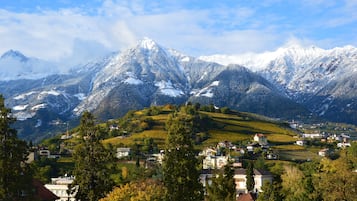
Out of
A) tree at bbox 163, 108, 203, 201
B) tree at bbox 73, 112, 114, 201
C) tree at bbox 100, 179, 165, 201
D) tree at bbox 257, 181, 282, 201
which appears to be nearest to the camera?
tree at bbox 163, 108, 203, 201

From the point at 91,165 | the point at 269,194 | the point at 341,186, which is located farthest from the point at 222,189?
the point at 269,194

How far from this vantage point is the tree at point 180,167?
50.2 meters

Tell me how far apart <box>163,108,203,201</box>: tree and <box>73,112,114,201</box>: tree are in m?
5.51

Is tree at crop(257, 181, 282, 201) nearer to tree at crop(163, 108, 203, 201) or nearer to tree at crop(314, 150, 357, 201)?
tree at crop(314, 150, 357, 201)

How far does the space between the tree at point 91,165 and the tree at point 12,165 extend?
8542mm

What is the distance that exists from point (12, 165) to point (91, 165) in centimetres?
1074

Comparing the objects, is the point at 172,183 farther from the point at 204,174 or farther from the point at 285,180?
the point at 204,174

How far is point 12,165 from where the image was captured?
135 ft

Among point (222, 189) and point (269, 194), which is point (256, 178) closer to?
point (269, 194)

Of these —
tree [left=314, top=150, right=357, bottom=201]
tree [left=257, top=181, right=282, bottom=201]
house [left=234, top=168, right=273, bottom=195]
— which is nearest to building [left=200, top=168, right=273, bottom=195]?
house [left=234, top=168, right=273, bottom=195]

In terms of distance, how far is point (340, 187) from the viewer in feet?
265

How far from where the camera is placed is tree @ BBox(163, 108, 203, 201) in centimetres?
5025

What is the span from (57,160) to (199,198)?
5854 inches

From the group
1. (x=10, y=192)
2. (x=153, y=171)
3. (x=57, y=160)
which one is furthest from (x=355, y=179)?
(x=57, y=160)
